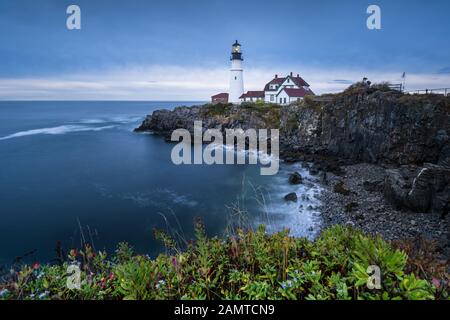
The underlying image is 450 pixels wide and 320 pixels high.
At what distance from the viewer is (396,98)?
1118 inches

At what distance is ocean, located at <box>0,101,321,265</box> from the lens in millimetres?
16359

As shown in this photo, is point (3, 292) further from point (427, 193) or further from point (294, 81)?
point (294, 81)

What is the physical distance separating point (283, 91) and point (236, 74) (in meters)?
11.0

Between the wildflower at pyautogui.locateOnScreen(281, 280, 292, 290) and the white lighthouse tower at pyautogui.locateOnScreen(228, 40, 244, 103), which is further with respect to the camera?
the white lighthouse tower at pyautogui.locateOnScreen(228, 40, 244, 103)

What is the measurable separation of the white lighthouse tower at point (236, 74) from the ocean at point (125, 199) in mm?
26385

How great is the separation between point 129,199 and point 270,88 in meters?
46.1

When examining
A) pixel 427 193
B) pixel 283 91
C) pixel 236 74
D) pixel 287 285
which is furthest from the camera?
pixel 236 74

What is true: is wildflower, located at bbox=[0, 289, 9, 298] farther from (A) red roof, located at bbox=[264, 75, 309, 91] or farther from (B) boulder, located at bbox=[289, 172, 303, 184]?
(A) red roof, located at bbox=[264, 75, 309, 91]

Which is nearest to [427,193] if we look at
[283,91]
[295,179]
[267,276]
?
[295,179]

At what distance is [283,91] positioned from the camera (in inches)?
2219

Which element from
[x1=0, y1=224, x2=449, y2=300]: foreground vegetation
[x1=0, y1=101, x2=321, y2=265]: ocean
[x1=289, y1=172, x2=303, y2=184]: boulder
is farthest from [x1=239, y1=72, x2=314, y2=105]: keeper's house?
[x1=0, y1=224, x2=449, y2=300]: foreground vegetation

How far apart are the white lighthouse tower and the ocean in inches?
1039

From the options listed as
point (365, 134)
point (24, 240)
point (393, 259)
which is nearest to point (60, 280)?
point (393, 259)
